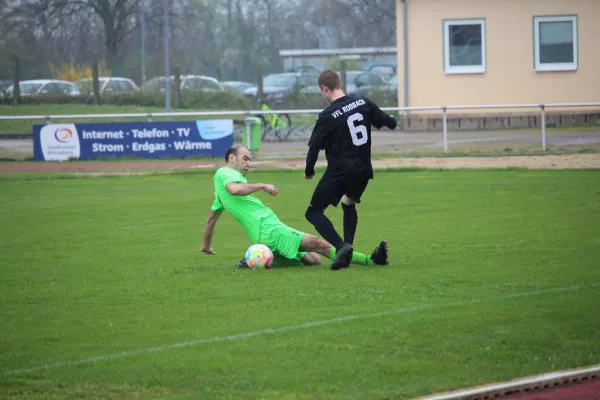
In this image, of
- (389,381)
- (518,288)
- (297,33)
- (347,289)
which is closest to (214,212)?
(347,289)

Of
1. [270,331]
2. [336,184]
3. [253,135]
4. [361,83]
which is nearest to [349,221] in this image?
[336,184]

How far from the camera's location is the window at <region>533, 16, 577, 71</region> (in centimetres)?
3584

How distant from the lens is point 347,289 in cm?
911

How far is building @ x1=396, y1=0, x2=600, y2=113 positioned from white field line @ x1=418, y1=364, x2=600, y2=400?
30.0m

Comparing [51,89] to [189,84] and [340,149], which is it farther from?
[340,149]

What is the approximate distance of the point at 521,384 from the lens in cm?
604

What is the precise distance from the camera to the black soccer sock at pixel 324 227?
33.9 ft

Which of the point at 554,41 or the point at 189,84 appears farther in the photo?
the point at 189,84

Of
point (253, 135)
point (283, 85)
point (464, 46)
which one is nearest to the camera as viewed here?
point (253, 135)

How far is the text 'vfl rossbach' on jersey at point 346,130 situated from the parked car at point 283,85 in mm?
35691

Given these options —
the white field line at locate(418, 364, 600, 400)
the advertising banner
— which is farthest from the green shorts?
the advertising banner

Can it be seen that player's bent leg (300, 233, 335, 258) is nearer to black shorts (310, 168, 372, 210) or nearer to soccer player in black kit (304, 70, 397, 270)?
soccer player in black kit (304, 70, 397, 270)

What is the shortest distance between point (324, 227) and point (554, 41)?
27.6m

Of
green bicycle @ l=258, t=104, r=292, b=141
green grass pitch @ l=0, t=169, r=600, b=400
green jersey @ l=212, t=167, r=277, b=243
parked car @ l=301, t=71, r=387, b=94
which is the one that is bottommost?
green grass pitch @ l=0, t=169, r=600, b=400
